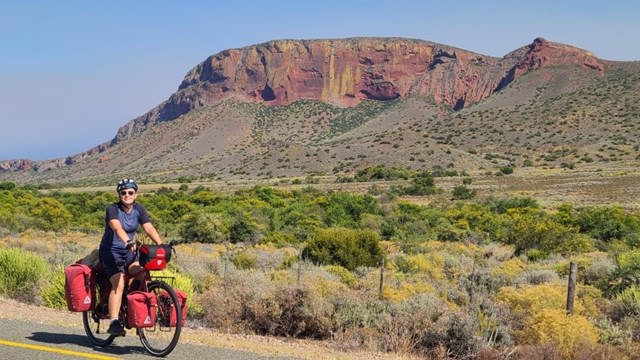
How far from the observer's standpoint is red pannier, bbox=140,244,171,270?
6984 mm

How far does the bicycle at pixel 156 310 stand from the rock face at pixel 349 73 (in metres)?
156

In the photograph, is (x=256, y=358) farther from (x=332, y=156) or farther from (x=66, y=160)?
(x=66, y=160)

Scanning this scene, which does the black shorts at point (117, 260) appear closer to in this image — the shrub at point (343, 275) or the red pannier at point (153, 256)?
the red pannier at point (153, 256)

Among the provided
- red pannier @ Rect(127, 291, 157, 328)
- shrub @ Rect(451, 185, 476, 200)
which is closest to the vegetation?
red pannier @ Rect(127, 291, 157, 328)

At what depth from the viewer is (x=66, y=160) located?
19338 centimetres

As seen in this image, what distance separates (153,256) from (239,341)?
92.2 inches

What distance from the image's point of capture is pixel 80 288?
742 centimetres

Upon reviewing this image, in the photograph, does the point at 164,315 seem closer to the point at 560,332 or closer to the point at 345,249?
the point at 560,332

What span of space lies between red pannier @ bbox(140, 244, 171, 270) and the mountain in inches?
3164

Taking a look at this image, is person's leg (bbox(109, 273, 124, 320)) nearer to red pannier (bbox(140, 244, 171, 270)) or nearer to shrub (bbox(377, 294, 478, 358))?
red pannier (bbox(140, 244, 171, 270))

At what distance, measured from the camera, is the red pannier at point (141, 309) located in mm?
7004

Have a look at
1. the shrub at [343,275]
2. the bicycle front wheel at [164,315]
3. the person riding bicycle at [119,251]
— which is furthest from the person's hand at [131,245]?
the shrub at [343,275]

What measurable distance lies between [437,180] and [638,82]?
56.2 m

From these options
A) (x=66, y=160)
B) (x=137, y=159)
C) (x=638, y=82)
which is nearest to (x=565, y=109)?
(x=638, y=82)
